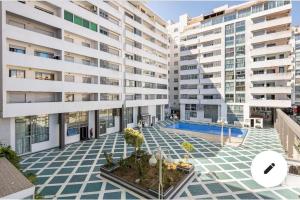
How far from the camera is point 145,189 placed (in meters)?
13.0

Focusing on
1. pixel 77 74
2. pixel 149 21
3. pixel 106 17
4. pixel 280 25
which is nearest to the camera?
pixel 77 74

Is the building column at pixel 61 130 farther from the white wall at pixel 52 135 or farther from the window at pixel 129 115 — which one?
the window at pixel 129 115

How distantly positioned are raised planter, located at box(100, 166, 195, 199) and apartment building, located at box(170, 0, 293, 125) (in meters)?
28.8

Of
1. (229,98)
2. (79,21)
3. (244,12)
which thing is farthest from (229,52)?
(79,21)

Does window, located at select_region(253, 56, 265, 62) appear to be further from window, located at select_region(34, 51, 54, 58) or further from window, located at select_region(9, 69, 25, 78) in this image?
window, located at select_region(9, 69, 25, 78)

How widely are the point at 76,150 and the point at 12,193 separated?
1544cm

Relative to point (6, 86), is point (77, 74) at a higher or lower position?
higher

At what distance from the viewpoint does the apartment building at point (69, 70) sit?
19.3 meters

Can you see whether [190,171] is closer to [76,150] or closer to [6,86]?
[76,150]

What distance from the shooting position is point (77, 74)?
26.2 meters

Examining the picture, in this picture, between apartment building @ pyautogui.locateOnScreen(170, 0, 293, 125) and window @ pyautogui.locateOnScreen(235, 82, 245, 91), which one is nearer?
apartment building @ pyautogui.locateOnScreen(170, 0, 293, 125)

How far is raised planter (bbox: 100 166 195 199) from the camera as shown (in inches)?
496

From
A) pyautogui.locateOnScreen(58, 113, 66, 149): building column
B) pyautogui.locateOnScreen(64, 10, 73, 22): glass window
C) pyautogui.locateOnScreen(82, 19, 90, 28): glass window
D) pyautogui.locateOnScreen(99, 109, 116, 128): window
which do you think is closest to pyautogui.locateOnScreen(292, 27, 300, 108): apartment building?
pyautogui.locateOnScreen(99, 109, 116, 128): window

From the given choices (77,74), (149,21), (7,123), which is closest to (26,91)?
(7,123)
